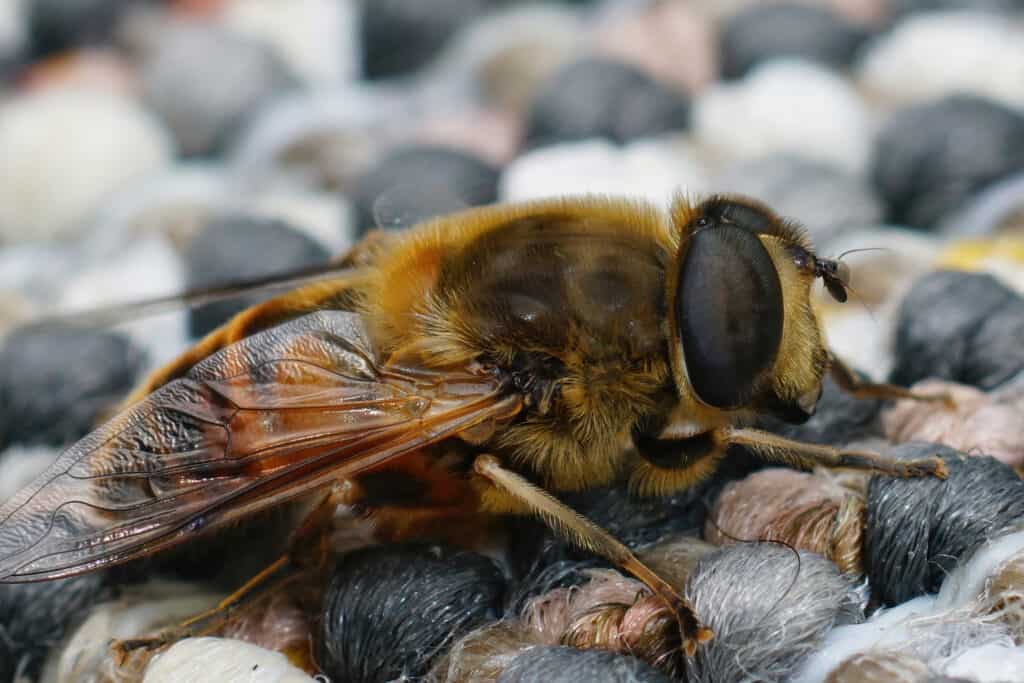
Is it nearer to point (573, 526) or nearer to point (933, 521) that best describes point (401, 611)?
point (573, 526)

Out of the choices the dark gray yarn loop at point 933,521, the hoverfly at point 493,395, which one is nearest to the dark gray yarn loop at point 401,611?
the hoverfly at point 493,395

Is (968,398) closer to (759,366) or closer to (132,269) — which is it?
(759,366)

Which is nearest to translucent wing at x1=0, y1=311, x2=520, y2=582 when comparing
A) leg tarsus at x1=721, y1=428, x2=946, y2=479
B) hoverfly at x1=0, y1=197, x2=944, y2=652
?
hoverfly at x1=0, y1=197, x2=944, y2=652

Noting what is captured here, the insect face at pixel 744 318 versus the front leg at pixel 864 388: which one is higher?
the insect face at pixel 744 318

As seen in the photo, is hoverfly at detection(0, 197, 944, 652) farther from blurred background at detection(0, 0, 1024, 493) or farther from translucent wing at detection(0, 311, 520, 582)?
blurred background at detection(0, 0, 1024, 493)

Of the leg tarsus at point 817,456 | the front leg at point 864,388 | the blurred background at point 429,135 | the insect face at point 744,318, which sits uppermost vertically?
the blurred background at point 429,135

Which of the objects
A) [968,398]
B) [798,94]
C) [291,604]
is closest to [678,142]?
[798,94]

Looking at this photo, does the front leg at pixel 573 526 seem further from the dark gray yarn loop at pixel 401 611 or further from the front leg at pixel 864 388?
the front leg at pixel 864 388
